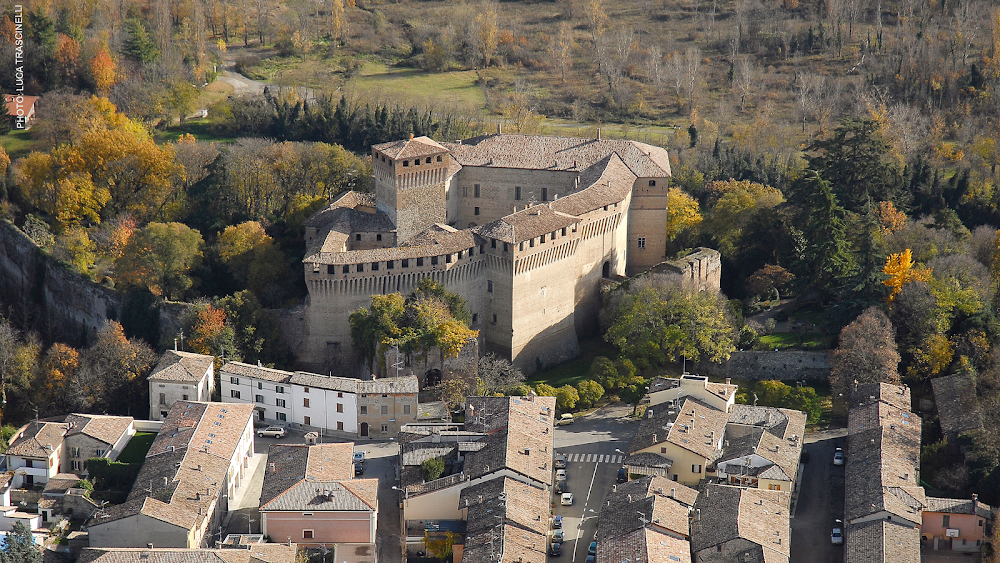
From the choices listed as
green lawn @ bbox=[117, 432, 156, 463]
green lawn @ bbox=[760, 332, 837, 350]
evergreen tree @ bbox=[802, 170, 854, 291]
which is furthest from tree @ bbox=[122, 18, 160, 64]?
green lawn @ bbox=[760, 332, 837, 350]

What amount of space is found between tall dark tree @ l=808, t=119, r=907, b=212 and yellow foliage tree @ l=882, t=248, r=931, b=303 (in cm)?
708

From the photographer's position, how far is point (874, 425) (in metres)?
63.5

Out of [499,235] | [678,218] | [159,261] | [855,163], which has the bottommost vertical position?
[159,261]

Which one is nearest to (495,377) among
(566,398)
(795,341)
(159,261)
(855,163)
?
(566,398)

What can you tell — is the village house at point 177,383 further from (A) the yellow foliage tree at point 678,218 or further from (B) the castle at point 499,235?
(A) the yellow foliage tree at point 678,218

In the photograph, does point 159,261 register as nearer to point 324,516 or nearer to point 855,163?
point 324,516

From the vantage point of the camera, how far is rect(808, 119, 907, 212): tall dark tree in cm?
8088

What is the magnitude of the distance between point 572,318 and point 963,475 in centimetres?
2406

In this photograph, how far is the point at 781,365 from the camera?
72125mm

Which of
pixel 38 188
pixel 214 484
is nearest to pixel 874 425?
pixel 214 484

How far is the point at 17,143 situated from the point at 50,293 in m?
19.2

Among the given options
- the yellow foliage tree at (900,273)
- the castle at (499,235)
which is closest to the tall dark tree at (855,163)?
the yellow foliage tree at (900,273)

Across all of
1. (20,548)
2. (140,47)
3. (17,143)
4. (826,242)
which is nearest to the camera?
(20,548)

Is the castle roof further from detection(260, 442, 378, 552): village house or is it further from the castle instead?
detection(260, 442, 378, 552): village house
